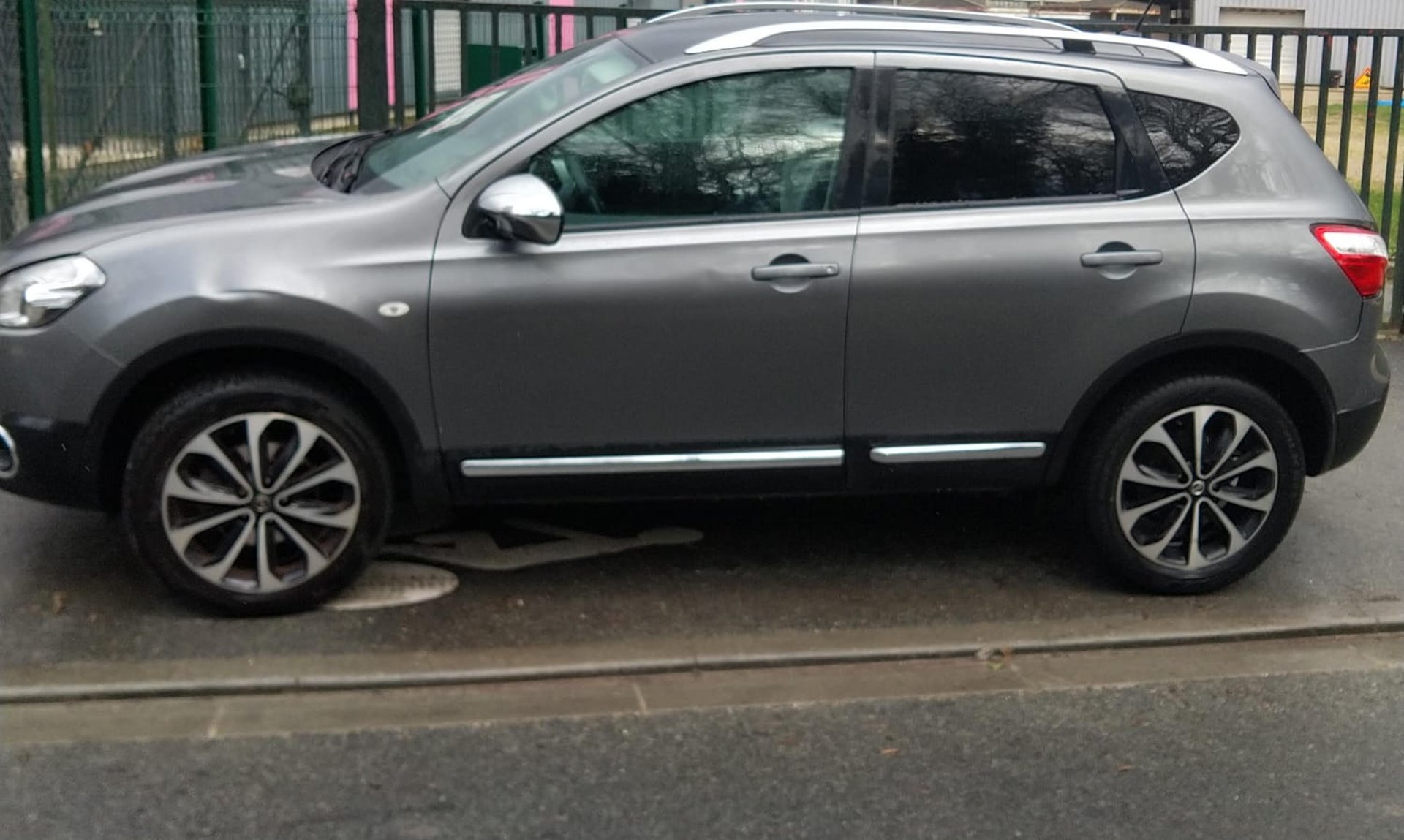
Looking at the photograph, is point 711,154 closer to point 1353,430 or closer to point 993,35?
point 993,35

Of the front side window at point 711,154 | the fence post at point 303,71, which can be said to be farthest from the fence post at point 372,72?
the front side window at point 711,154

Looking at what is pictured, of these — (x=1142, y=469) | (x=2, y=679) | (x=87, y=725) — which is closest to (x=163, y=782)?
(x=87, y=725)

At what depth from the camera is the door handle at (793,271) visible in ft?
15.9

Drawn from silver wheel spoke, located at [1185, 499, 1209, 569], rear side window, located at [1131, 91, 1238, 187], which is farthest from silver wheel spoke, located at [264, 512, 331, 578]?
→ rear side window, located at [1131, 91, 1238, 187]

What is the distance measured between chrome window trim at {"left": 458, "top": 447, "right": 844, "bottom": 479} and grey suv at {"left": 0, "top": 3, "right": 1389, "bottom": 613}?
1 cm

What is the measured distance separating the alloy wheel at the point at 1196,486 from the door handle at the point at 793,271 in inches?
46.3

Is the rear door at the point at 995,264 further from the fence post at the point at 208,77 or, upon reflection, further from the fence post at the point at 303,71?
the fence post at the point at 208,77

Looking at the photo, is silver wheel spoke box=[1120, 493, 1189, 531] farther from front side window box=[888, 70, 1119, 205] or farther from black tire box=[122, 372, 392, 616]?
black tire box=[122, 372, 392, 616]

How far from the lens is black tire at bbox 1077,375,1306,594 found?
513 cm

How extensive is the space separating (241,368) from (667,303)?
1267 mm

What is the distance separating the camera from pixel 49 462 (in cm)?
466

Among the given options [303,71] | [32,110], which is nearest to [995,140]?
[303,71]

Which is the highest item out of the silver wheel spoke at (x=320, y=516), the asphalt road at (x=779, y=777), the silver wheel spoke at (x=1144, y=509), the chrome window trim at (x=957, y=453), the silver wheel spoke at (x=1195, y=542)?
the chrome window trim at (x=957, y=453)

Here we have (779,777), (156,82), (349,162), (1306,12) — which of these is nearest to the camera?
(779,777)
